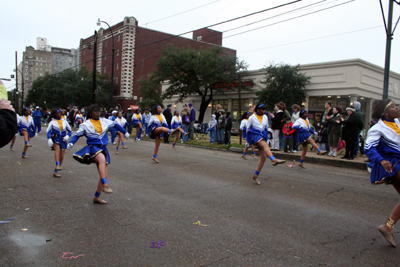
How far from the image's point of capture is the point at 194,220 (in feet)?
14.9

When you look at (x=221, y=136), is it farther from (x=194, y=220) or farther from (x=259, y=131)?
(x=194, y=220)

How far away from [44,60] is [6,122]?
150746 millimetres

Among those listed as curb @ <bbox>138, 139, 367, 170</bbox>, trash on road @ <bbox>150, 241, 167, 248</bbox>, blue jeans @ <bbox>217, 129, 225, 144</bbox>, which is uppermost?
Result: blue jeans @ <bbox>217, 129, 225, 144</bbox>

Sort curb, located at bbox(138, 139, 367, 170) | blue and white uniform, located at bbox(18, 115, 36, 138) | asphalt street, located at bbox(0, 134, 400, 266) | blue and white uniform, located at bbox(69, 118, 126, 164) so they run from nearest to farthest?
asphalt street, located at bbox(0, 134, 400, 266) < blue and white uniform, located at bbox(69, 118, 126, 164) < curb, located at bbox(138, 139, 367, 170) < blue and white uniform, located at bbox(18, 115, 36, 138)

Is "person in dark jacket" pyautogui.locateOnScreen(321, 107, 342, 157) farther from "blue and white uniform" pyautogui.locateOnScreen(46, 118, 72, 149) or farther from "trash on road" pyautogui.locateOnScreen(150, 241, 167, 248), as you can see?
"trash on road" pyautogui.locateOnScreen(150, 241, 167, 248)

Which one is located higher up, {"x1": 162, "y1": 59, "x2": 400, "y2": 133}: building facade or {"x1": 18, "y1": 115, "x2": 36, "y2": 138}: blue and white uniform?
{"x1": 162, "y1": 59, "x2": 400, "y2": 133}: building facade

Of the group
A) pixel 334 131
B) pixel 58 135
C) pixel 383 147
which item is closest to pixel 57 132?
pixel 58 135

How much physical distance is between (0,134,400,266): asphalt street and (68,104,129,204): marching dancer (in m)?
0.54

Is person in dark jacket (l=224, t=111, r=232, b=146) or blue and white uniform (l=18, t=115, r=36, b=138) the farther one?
person in dark jacket (l=224, t=111, r=232, b=146)

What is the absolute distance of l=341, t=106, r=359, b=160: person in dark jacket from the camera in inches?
415

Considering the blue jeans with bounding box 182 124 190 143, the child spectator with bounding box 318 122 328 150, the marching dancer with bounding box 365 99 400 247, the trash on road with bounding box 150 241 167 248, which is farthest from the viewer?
the blue jeans with bounding box 182 124 190 143

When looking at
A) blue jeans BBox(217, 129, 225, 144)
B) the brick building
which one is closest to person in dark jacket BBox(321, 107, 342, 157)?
blue jeans BBox(217, 129, 225, 144)

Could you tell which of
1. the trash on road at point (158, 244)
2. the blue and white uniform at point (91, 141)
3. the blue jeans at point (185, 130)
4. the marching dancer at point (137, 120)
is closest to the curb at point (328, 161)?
the blue jeans at point (185, 130)

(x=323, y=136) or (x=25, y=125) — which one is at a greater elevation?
(x=323, y=136)
